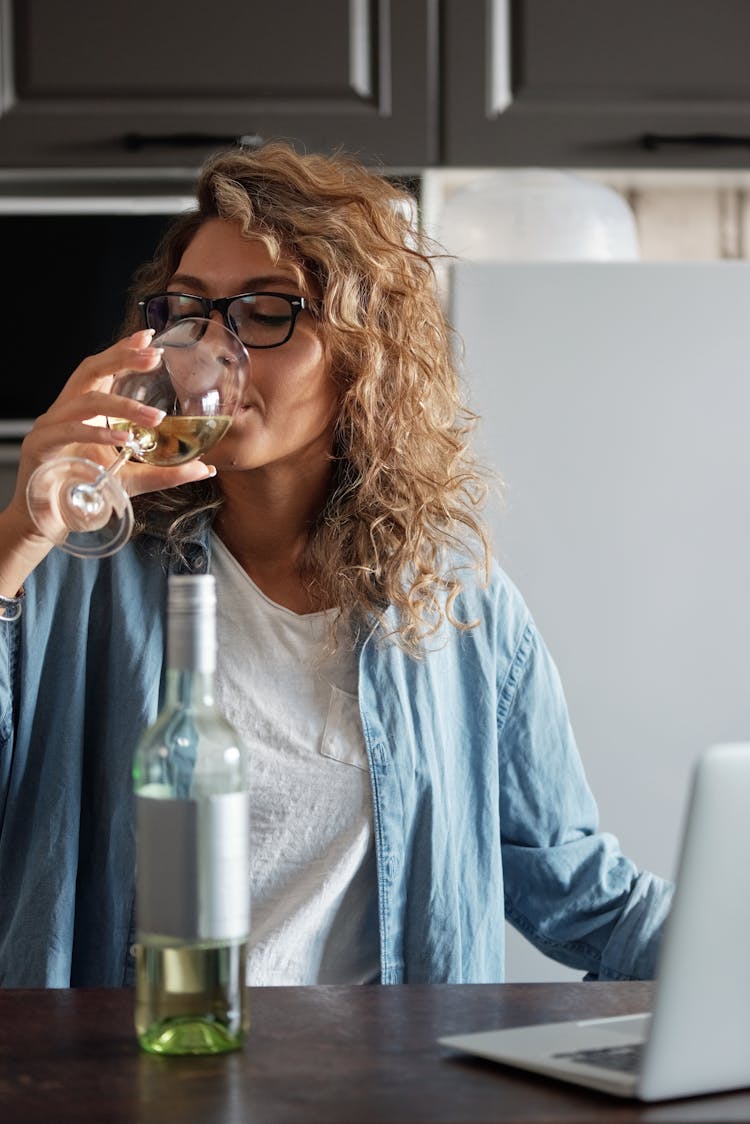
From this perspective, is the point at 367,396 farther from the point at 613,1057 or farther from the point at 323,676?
the point at 613,1057

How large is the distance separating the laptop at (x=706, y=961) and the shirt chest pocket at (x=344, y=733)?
0.64 meters

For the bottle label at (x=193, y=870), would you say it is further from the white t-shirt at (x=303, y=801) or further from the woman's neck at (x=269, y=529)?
the woman's neck at (x=269, y=529)

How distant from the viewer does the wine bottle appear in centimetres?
69

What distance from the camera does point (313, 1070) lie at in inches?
28.0

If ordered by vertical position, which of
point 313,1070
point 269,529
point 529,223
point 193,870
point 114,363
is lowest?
point 313,1070

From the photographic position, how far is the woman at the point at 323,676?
1.27 meters

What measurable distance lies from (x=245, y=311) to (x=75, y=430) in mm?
328

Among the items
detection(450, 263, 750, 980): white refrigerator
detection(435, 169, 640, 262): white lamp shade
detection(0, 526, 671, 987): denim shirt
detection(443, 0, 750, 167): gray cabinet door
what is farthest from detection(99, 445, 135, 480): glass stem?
detection(443, 0, 750, 167): gray cabinet door

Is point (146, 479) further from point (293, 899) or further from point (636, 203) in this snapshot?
point (636, 203)

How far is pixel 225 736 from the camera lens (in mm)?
727

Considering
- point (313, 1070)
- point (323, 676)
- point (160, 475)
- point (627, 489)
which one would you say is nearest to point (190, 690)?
point (313, 1070)

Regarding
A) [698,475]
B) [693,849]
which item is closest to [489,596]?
[698,475]

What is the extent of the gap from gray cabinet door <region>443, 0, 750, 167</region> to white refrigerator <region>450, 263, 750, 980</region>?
1.33ft

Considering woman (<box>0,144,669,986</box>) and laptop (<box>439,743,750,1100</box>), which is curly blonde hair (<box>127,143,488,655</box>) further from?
laptop (<box>439,743,750,1100</box>)
